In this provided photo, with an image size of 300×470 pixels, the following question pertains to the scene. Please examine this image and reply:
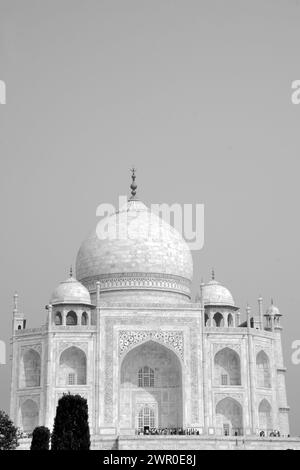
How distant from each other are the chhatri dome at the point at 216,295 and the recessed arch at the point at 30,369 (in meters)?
8.04

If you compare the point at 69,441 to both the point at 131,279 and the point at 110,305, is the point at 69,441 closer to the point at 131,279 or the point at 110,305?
the point at 110,305

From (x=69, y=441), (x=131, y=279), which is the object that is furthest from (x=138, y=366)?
(x=69, y=441)

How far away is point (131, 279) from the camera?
3831 cm

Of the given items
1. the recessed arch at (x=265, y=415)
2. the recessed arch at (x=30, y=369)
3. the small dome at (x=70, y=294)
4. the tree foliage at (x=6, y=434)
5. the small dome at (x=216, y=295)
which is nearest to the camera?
the tree foliage at (x=6, y=434)

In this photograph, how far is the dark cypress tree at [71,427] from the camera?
19516 mm

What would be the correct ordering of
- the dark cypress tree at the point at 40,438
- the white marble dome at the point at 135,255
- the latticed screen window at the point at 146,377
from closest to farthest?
the dark cypress tree at the point at 40,438, the latticed screen window at the point at 146,377, the white marble dome at the point at 135,255

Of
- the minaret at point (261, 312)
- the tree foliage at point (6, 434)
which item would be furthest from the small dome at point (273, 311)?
the tree foliage at point (6, 434)

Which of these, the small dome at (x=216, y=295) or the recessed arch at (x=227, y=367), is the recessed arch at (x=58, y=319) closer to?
the small dome at (x=216, y=295)

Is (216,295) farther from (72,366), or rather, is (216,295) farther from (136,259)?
(72,366)

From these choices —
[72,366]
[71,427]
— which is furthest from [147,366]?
[71,427]

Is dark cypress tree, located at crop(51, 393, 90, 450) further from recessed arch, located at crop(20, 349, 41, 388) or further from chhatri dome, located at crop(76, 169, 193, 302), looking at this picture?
chhatri dome, located at crop(76, 169, 193, 302)

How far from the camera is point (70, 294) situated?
36.5 metres

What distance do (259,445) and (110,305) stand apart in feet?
28.7

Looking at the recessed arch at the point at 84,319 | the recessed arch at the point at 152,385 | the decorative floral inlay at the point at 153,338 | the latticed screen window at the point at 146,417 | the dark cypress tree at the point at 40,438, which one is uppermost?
the recessed arch at the point at 84,319
